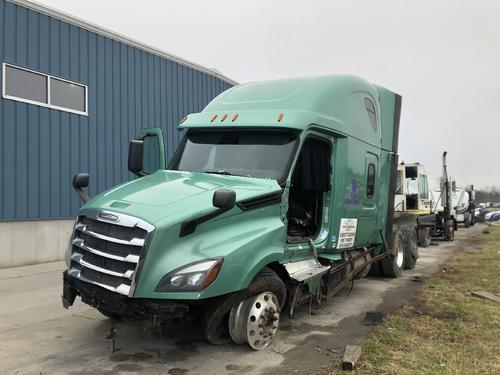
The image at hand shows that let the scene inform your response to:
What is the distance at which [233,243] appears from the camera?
458cm

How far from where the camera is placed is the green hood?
4.45 m

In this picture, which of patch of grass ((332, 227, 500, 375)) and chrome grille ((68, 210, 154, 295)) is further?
patch of grass ((332, 227, 500, 375))

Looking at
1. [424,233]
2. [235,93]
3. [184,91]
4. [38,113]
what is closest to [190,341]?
[235,93]

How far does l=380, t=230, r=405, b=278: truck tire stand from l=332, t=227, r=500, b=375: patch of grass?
103 cm

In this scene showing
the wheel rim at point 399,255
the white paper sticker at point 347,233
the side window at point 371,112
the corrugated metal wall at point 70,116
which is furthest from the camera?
the corrugated metal wall at point 70,116

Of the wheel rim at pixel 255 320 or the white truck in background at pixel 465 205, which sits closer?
the wheel rim at pixel 255 320

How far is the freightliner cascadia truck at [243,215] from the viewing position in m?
4.31

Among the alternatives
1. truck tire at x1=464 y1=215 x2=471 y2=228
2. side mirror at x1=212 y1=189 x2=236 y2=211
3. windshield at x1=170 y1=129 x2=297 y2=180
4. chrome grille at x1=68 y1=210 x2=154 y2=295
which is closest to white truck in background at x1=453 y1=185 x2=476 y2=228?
truck tire at x1=464 y1=215 x2=471 y2=228

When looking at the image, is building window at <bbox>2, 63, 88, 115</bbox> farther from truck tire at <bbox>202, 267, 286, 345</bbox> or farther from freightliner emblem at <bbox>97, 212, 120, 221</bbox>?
truck tire at <bbox>202, 267, 286, 345</bbox>

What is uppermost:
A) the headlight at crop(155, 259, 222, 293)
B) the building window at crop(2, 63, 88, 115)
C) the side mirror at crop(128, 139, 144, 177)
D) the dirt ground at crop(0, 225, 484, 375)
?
the building window at crop(2, 63, 88, 115)

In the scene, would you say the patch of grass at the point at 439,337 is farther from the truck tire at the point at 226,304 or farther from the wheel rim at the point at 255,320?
the truck tire at the point at 226,304

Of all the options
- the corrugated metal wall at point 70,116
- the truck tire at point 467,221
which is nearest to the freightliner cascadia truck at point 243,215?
the corrugated metal wall at point 70,116

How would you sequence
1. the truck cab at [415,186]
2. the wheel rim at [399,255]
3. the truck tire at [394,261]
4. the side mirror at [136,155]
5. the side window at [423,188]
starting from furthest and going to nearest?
the side window at [423,188] → the truck cab at [415,186] → the wheel rim at [399,255] → the truck tire at [394,261] → the side mirror at [136,155]

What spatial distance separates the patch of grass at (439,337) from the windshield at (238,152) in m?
2.24
